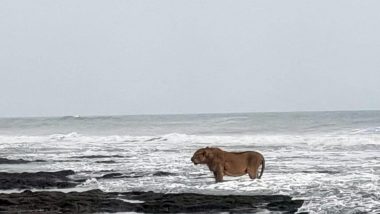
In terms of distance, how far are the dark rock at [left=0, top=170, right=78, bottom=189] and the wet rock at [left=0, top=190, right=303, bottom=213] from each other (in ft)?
10.4

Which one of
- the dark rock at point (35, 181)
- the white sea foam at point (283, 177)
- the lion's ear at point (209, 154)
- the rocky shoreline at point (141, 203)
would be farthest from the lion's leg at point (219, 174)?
the dark rock at point (35, 181)

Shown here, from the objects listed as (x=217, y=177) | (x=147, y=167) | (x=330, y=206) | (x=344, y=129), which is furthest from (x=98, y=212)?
(x=344, y=129)

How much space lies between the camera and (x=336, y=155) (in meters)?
25.7

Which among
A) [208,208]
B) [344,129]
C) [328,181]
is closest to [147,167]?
[328,181]

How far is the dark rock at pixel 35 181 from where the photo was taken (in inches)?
682

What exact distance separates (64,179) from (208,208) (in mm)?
7129

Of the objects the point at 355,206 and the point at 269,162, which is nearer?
the point at 355,206

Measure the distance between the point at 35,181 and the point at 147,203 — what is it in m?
5.69

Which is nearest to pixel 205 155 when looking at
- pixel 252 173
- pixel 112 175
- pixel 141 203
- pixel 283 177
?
pixel 252 173

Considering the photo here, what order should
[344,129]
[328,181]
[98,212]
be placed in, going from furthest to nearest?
[344,129]
[328,181]
[98,212]

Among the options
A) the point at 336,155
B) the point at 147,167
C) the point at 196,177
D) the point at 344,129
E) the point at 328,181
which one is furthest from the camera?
the point at 344,129

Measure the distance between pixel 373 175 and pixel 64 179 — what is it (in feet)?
25.2

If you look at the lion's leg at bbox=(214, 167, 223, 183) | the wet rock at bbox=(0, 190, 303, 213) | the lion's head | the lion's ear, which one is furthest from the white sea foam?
the wet rock at bbox=(0, 190, 303, 213)

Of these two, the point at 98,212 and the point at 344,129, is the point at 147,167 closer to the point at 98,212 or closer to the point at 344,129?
the point at 98,212
